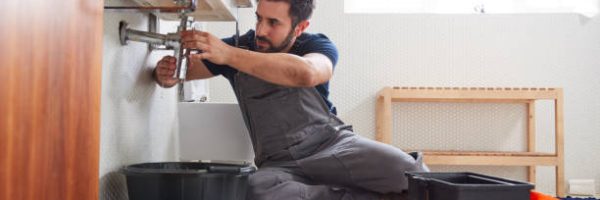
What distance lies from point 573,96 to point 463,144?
62cm

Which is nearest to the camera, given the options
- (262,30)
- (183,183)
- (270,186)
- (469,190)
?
(469,190)

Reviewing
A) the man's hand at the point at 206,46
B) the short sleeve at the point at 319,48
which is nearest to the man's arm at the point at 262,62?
the man's hand at the point at 206,46

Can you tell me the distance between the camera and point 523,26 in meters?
2.89

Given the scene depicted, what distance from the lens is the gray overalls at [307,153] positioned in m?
1.34

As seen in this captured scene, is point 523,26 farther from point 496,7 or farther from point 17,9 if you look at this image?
point 17,9

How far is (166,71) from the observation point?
1397mm

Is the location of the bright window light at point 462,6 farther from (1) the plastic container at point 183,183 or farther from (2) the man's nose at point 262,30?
(1) the plastic container at point 183,183

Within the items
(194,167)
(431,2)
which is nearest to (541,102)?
(431,2)

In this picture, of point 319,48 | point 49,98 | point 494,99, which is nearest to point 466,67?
point 494,99

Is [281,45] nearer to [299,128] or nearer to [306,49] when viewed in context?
[306,49]

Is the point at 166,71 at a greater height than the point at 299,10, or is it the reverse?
the point at 299,10

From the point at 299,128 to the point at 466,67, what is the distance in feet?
5.51

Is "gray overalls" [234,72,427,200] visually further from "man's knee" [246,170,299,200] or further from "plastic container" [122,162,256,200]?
"plastic container" [122,162,256,200]

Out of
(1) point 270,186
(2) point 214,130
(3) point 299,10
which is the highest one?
(3) point 299,10
